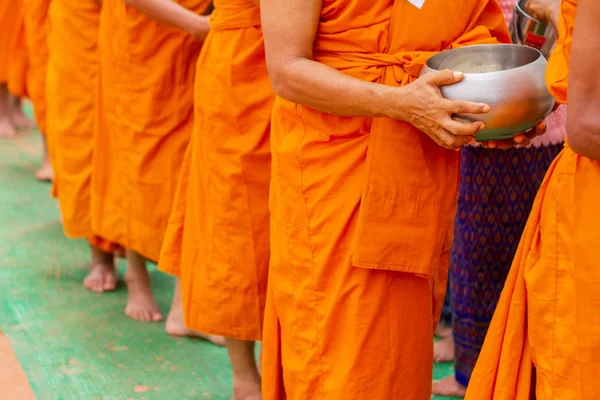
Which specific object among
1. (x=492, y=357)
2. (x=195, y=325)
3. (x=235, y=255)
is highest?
(x=492, y=357)

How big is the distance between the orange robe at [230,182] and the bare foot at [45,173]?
9.60 ft

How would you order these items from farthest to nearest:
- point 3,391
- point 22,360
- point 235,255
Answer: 1. point 22,360
2. point 3,391
3. point 235,255

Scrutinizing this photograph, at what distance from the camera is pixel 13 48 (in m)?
5.70

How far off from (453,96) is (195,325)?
136 centimetres

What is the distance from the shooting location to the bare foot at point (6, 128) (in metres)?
6.63

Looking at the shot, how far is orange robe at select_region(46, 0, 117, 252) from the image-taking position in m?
3.87

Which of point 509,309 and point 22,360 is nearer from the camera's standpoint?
point 509,309

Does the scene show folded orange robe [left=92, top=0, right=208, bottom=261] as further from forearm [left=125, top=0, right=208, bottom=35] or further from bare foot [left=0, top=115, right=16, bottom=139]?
bare foot [left=0, top=115, right=16, bottom=139]

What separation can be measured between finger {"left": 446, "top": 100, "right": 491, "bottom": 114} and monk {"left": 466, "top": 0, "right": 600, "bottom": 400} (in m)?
0.13

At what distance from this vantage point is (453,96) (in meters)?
1.86

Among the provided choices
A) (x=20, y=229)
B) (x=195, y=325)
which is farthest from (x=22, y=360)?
(x=20, y=229)

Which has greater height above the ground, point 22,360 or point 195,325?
point 195,325

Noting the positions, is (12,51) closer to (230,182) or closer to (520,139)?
(230,182)

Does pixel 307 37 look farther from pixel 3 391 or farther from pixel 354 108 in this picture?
pixel 3 391
